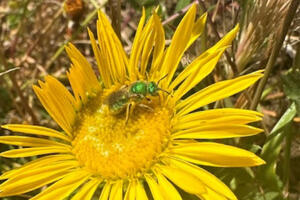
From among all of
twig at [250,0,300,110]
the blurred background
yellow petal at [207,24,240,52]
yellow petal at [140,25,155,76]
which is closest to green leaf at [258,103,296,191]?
the blurred background

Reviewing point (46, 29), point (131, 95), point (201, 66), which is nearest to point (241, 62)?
point (201, 66)

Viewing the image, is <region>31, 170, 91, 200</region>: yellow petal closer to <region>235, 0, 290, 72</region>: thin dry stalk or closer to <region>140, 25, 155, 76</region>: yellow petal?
<region>140, 25, 155, 76</region>: yellow petal

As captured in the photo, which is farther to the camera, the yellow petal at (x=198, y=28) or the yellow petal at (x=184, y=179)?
the yellow petal at (x=198, y=28)

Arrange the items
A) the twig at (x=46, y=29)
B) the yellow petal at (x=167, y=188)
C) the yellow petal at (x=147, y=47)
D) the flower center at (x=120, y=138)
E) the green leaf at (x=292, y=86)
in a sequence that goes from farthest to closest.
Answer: the twig at (x=46, y=29) → the yellow petal at (x=147, y=47) → the flower center at (x=120, y=138) → the green leaf at (x=292, y=86) → the yellow petal at (x=167, y=188)

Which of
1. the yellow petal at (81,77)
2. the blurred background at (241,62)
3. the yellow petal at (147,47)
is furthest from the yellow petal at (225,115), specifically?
the yellow petal at (81,77)

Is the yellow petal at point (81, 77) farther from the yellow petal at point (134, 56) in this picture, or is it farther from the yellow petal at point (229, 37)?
the yellow petal at point (229, 37)

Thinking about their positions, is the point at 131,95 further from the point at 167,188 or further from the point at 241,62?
the point at 241,62

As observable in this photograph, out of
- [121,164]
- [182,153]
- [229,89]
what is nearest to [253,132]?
[229,89]

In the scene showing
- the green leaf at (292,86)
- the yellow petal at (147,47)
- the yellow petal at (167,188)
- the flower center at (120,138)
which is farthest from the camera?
the yellow petal at (147,47)
